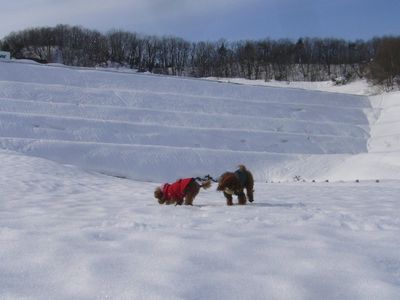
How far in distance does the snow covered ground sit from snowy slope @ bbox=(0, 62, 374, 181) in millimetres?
108

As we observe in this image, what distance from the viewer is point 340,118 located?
31.0m

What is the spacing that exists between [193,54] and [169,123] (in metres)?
52.6

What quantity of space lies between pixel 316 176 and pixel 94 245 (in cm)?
1786

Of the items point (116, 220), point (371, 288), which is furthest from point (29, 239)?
point (371, 288)

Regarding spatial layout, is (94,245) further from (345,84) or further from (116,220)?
(345,84)

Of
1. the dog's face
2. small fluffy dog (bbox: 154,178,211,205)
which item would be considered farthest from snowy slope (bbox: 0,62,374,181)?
the dog's face

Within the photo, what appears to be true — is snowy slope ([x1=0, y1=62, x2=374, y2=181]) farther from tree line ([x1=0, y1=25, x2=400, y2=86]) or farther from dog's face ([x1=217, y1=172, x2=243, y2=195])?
tree line ([x1=0, y1=25, x2=400, y2=86])

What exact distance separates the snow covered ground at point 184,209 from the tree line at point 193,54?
43285 mm

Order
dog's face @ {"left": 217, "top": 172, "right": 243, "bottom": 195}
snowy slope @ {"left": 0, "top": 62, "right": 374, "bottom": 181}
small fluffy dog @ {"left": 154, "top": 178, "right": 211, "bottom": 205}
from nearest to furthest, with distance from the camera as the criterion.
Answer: dog's face @ {"left": 217, "top": 172, "right": 243, "bottom": 195} < small fluffy dog @ {"left": 154, "top": 178, "right": 211, "bottom": 205} < snowy slope @ {"left": 0, "top": 62, "right": 374, "bottom": 181}

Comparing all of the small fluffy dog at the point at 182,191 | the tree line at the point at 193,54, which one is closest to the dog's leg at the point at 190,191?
the small fluffy dog at the point at 182,191

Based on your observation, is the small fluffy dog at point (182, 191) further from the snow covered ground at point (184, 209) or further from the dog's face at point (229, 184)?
the snow covered ground at point (184, 209)

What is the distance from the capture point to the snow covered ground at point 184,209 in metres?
3.79

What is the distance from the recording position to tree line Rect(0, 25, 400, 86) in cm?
7200

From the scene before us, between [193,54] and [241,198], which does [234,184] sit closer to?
[241,198]
